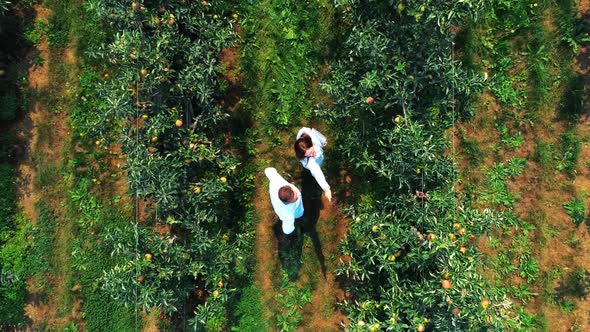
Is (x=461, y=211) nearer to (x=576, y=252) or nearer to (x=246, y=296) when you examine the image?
(x=576, y=252)

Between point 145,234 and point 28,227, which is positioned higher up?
point 145,234

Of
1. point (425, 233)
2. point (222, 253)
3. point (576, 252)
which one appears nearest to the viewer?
point (425, 233)

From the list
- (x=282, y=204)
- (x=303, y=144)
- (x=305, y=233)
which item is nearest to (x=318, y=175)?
(x=303, y=144)

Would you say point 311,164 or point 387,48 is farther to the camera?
point 311,164

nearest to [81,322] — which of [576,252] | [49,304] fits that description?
[49,304]

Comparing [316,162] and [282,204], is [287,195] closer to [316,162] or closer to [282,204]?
[282,204]

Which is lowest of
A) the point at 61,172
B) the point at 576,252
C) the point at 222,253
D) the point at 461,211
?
the point at 61,172

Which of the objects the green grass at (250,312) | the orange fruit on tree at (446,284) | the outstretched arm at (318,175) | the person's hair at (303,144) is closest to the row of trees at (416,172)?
the orange fruit on tree at (446,284)

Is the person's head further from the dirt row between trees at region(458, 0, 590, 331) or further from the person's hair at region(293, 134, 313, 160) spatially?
the dirt row between trees at region(458, 0, 590, 331)
